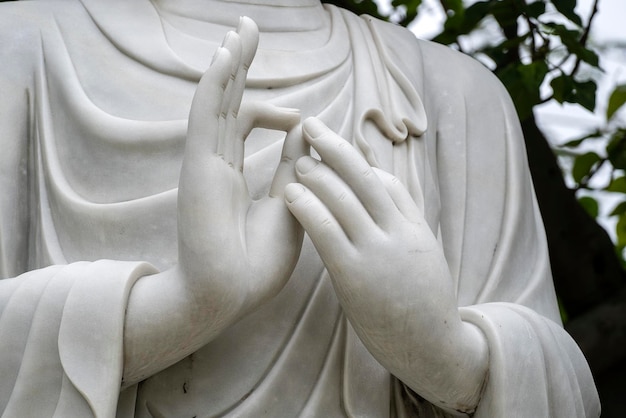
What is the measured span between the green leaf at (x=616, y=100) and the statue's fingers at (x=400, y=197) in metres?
2.77

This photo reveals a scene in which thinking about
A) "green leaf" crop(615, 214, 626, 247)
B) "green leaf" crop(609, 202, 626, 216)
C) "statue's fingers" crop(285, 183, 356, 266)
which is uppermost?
"statue's fingers" crop(285, 183, 356, 266)

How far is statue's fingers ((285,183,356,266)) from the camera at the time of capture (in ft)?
13.1

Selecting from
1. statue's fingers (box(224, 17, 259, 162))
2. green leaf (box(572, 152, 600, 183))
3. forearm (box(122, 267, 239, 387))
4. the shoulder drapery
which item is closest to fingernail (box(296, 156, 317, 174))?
statue's fingers (box(224, 17, 259, 162))

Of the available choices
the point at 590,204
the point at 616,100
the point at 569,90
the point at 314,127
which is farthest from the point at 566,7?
the point at 314,127

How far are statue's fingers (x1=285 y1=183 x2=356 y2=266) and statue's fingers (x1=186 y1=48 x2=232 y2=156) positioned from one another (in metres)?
0.24

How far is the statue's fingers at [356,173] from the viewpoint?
4035mm

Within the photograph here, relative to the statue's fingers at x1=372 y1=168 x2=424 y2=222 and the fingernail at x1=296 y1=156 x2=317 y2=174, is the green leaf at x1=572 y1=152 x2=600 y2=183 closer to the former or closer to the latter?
the statue's fingers at x1=372 y1=168 x2=424 y2=222

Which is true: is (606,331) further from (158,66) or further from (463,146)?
(158,66)

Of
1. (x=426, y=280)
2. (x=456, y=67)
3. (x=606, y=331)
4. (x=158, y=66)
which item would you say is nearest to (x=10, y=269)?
(x=158, y=66)

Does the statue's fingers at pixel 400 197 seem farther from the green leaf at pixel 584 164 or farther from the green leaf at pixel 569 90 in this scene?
the green leaf at pixel 584 164

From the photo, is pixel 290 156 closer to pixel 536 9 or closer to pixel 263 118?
pixel 263 118

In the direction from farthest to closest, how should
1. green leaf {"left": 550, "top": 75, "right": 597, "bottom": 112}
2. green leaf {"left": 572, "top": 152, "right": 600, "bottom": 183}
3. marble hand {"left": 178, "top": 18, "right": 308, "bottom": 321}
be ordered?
green leaf {"left": 572, "top": 152, "right": 600, "bottom": 183} → green leaf {"left": 550, "top": 75, "right": 597, "bottom": 112} → marble hand {"left": 178, "top": 18, "right": 308, "bottom": 321}

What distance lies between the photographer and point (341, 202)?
13.2 feet

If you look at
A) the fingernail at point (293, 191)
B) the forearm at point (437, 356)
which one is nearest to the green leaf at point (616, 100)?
the forearm at point (437, 356)
